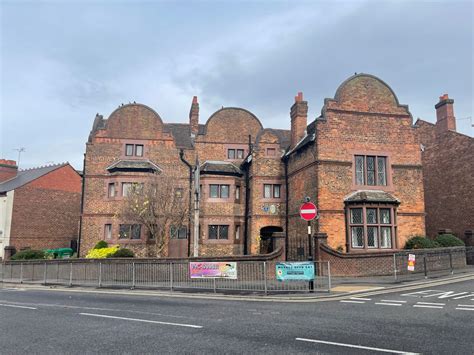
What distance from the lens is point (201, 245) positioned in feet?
84.1

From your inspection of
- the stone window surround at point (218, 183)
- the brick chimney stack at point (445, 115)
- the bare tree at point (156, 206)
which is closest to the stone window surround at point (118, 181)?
the bare tree at point (156, 206)

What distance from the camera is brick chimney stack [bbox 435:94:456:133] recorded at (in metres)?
27.6

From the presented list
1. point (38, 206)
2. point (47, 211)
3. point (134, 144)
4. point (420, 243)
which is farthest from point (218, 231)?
point (38, 206)

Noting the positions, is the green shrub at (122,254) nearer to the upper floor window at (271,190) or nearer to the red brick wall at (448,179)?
the upper floor window at (271,190)

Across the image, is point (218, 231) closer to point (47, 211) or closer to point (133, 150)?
point (133, 150)

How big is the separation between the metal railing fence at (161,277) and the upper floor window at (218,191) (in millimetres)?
9809

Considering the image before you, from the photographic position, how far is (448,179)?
27.2m

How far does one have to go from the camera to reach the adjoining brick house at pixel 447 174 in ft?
83.5

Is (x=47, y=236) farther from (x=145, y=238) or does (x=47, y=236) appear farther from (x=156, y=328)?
(x=156, y=328)

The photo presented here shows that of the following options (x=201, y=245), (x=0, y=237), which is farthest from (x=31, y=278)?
(x=0, y=237)

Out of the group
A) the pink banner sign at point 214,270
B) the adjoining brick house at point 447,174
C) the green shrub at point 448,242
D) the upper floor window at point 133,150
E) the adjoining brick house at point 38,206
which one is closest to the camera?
the pink banner sign at point 214,270

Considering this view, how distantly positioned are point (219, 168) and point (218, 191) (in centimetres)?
177

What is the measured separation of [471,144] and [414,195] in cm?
786

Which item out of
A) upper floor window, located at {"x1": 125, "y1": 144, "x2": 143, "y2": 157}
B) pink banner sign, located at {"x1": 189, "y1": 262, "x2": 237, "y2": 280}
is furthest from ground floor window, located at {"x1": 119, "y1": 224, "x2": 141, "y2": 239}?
pink banner sign, located at {"x1": 189, "y1": 262, "x2": 237, "y2": 280}
